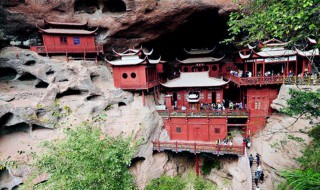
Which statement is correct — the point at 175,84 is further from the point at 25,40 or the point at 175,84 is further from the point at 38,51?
the point at 25,40

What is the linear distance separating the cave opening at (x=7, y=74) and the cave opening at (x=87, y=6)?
9407 millimetres

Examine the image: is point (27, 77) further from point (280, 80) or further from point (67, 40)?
point (280, 80)

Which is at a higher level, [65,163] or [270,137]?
[65,163]

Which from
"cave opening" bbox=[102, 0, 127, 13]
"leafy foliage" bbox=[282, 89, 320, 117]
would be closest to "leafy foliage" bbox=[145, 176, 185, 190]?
"leafy foliage" bbox=[282, 89, 320, 117]

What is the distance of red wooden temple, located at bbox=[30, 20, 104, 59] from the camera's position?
1988 centimetres

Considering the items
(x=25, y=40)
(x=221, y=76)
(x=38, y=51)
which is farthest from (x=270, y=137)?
(x=25, y=40)

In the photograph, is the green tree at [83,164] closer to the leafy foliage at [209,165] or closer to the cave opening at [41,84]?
the leafy foliage at [209,165]

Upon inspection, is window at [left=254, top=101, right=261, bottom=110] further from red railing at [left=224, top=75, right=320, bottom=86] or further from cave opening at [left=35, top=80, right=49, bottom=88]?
cave opening at [left=35, top=80, right=49, bottom=88]

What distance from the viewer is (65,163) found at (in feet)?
28.7

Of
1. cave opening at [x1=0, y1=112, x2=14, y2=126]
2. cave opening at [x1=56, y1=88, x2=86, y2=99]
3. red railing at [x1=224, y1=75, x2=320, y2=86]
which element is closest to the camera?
cave opening at [x1=0, y1=112, x2=14, y2=126]

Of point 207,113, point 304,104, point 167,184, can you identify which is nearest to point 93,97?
point 167,184

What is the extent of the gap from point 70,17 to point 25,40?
5267 mm

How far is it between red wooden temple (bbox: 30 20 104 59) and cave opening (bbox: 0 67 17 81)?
3.01 meters

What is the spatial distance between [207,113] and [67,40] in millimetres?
16386
